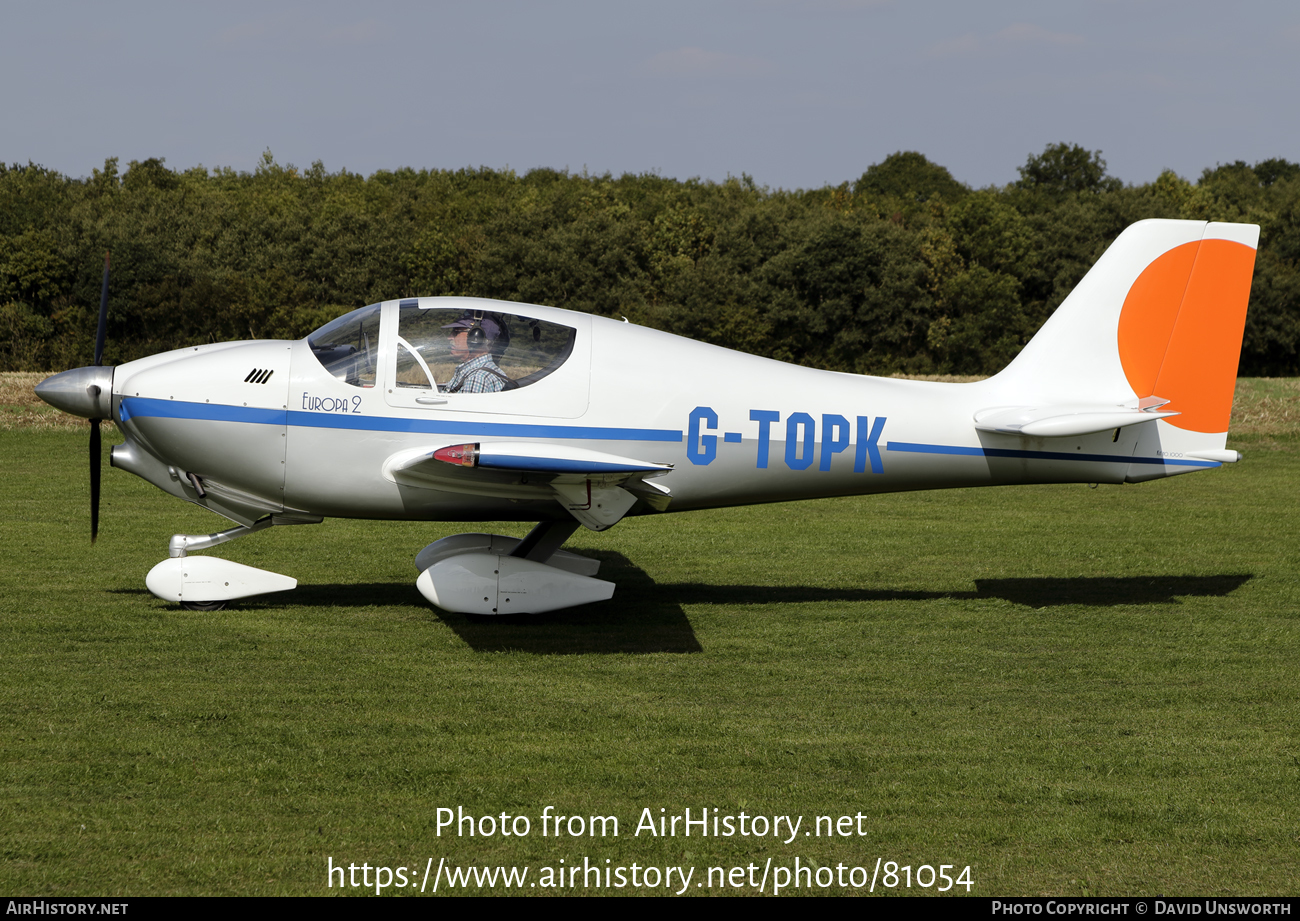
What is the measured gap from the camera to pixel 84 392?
8.12m

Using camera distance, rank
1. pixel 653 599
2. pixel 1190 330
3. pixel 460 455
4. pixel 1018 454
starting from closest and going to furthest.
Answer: pixel 460 455
pixel 1018 454
pixel 1190 330
pixel 653 599

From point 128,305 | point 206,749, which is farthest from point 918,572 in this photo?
point 128,305

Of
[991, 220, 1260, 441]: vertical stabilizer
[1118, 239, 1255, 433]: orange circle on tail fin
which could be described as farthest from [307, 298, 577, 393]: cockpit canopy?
[1118, 239, 1255, 433]: orange circle on tail fin

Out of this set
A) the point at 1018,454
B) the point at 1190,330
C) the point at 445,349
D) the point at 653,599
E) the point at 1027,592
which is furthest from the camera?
the point at 1027,592

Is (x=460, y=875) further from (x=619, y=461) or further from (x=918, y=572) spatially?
(x=918, y=572)

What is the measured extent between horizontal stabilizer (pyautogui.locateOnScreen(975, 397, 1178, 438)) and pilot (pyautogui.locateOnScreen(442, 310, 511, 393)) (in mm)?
3847

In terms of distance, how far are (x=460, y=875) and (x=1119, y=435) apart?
22.4ft

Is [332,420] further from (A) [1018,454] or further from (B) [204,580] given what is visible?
(A) [1018,454]

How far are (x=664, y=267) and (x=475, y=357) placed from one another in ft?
145

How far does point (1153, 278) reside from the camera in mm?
9219

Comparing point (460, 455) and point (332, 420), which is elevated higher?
point (332, 420)

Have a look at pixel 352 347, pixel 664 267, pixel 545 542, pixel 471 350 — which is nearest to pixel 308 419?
pixel 352 347

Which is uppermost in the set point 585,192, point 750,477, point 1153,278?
point 585,192

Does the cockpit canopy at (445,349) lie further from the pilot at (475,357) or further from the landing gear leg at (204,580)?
the landing gear leg at (204,580)
